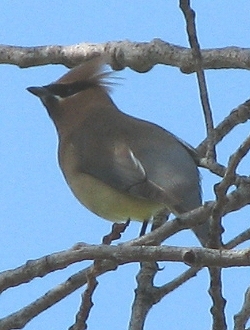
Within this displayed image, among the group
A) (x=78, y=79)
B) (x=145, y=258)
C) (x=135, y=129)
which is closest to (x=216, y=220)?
(x=145, y=258)

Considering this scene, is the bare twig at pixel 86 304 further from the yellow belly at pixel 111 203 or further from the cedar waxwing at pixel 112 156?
the yellow belly at pixel 111 203

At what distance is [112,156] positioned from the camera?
499 cm

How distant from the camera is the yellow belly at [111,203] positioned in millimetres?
4703

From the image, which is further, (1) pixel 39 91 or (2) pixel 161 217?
(1) pixel 39 91

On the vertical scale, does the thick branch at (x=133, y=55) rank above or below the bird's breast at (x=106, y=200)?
above

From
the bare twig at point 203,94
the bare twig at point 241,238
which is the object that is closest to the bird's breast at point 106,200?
the bare twig at point 241,238

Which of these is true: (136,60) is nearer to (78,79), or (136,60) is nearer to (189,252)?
(78,79)

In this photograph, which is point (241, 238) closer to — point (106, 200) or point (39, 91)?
point (106, 200)

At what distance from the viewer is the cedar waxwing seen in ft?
14.8

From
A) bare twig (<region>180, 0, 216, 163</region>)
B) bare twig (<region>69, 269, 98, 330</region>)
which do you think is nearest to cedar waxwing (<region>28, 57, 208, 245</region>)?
bare twig (<region>180, 0, 216, 163</region>)

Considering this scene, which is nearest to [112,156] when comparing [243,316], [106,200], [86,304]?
[106,200]

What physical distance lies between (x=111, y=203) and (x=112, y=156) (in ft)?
1.03

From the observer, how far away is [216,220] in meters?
2.70

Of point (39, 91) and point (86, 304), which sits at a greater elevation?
point (39, 91)
